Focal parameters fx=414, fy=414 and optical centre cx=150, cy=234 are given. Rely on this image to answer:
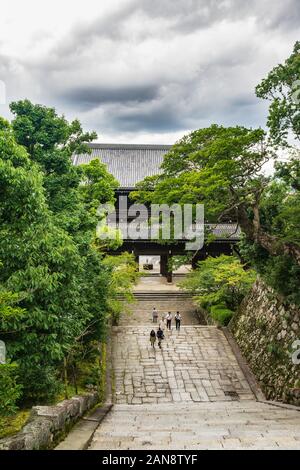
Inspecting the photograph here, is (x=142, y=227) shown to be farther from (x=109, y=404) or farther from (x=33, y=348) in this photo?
(x=33, y=348)

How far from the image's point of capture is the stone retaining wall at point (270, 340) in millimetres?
16719

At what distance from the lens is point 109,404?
16281 mm

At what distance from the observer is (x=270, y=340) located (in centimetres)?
1912

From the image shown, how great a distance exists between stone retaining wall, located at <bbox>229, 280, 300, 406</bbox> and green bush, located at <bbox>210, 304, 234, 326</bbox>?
1.72 m

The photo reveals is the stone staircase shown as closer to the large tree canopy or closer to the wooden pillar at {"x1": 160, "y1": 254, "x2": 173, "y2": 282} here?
the wooden pillar at {"x1": 160, "y1": 254, "x2": 173, "y2": 282}

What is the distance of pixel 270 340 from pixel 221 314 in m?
6.91

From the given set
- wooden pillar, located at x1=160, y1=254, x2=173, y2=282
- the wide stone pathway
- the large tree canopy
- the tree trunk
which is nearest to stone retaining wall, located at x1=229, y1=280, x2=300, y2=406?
the wide stone pathway

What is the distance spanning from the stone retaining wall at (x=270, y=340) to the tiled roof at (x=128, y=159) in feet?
66.6

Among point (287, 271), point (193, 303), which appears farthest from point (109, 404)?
point (193, 303)

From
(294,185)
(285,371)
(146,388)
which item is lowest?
(146,388)

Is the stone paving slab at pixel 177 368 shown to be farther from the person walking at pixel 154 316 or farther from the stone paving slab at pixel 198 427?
the person walking at pixel 154 316

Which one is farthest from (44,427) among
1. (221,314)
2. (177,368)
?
(221,314)

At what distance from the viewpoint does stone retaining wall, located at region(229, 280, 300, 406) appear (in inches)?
658
